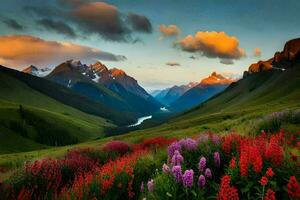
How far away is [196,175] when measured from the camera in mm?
9992

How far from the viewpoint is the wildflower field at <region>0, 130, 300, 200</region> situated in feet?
26.2

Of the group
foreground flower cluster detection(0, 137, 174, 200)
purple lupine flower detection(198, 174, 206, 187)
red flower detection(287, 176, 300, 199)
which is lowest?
foreground flower cluster detection(0, 137, 174, 200)

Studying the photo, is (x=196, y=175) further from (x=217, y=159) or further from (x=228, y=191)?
(x=228, y=191)

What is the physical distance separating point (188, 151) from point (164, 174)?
2825 millimetres

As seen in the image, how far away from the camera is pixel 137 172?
12.8 m

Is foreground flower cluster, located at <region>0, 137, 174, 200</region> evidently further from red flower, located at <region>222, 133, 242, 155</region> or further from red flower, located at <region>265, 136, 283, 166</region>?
red flower, located at <region>265, 136, 283, 166</region>

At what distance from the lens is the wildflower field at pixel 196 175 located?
800 centimetres

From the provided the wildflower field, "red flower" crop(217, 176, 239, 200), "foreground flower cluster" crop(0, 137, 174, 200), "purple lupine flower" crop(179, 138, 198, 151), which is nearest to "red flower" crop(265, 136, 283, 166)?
the wildflower field

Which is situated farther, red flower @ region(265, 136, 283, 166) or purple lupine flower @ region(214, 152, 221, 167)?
purple lupine flower @ region(214, 152, 221, 167)

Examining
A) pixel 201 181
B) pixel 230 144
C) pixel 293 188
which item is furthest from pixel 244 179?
pixel 230 144

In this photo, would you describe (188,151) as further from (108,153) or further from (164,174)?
(108,153)

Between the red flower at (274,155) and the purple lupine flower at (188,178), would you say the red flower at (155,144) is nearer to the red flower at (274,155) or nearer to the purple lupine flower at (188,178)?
the red flower at (274,155)

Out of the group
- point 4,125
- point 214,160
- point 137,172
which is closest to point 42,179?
point 137,172

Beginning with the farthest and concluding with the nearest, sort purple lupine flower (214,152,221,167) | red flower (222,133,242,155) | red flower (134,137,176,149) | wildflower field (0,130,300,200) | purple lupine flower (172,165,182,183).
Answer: red flower (134,137,176,149) → red flower (222,133,242,155) → purple lupine flower (214,152,221,167) → purple lupine flower (172,165,182,183) → wildflower field (0,130,300,200)
